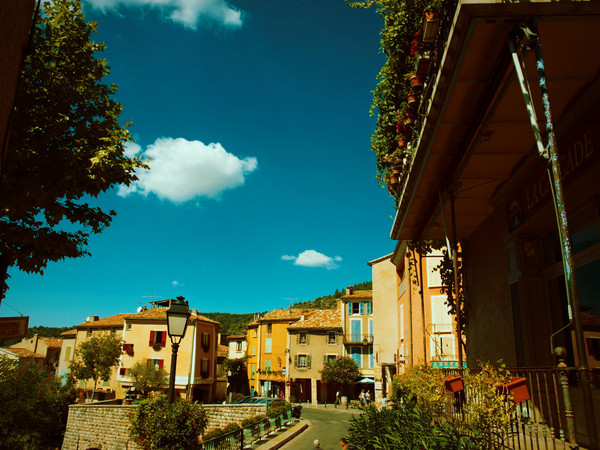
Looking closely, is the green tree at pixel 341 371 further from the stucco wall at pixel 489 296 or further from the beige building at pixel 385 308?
the stucco wall at pixel 489 296

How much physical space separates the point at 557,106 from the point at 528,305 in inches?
125

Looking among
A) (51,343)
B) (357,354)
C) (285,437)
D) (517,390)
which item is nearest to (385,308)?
(285,437)

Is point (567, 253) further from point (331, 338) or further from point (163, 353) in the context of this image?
point (331, 338)

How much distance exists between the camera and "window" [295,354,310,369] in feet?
154

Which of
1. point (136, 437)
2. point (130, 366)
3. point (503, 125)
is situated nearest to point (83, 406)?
point (130, 366)

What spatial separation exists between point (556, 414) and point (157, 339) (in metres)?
43.7

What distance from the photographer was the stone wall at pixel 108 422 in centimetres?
2442

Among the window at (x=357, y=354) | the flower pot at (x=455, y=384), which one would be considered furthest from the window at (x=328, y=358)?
the flower pot at (x=455, y=384)

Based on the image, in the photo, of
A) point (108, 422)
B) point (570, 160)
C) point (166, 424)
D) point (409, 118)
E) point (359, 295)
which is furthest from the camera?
point (359, 295)

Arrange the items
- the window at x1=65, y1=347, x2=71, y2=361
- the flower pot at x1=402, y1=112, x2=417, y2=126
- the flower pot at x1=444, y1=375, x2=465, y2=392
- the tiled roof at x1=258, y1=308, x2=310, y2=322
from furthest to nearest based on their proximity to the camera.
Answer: the window at x1=65, y1=347, x2=71, y2=361 → the tiled roof at x1=258, y1=308, x2=310, y2=322 → the flower pot at x1=402, y1=112, x2=417, y2=126 → the flower pot at x1=444, y1=375, x2=465, y2=392

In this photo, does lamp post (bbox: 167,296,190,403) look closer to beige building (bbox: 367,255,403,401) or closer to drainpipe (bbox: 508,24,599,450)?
drainpipe (bbox: 508,24,599,450)

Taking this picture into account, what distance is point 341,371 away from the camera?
44000mm

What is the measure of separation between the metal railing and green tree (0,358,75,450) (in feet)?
80.9

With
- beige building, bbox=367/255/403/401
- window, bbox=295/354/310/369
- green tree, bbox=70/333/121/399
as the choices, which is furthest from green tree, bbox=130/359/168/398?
beige building, bbox=367/255/403/401
